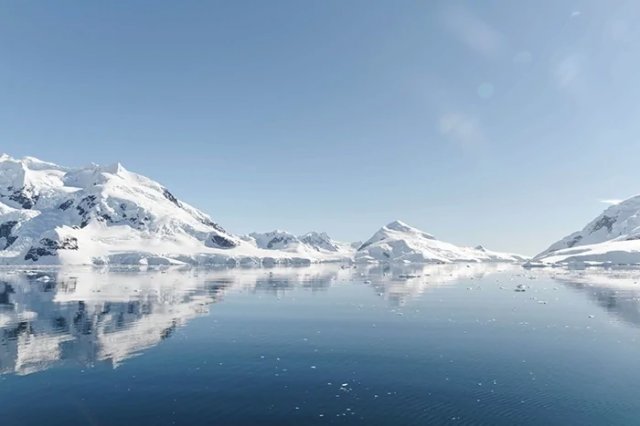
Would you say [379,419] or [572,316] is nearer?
[379,419]

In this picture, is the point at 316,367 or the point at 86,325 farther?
the point at 86,325

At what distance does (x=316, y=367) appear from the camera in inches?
1035

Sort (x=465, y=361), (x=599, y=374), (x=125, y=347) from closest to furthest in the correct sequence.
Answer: (x=599, y=374), (x=465, y=361), (x=125, y=347)

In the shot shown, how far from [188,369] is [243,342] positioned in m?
7.77

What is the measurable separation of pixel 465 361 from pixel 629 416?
9750 mm

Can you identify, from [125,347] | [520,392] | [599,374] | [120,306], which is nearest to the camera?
[520,392]

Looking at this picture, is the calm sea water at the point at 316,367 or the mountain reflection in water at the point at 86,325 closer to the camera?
the calm sea water at the point at 316,367

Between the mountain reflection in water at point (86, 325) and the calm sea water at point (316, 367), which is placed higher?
the mountain reflection in water at point (86, 325)

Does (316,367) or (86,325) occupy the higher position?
(86,325)

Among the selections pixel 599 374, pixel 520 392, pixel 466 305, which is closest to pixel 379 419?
pixel 520 392

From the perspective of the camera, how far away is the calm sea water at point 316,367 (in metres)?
19.0

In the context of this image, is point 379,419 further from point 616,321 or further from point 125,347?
point 616,321

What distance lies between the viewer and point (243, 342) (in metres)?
32.9

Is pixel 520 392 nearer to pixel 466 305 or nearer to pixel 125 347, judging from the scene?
pixel 125 347
